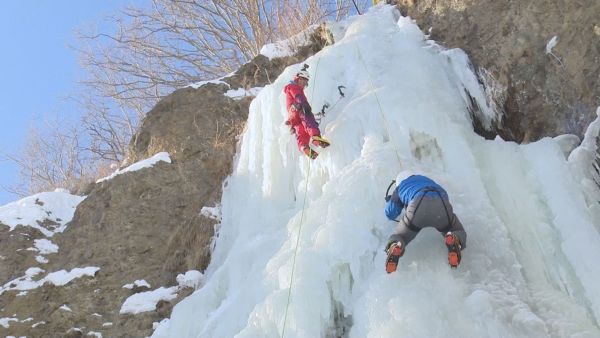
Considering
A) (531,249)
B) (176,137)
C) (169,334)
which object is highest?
(176,137)

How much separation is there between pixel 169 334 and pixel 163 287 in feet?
2.97

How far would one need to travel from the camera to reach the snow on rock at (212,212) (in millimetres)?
6703

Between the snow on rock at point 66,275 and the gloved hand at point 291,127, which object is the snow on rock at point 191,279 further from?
the gloved hand at point 291,127

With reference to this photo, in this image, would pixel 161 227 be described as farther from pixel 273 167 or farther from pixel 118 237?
pixel 273 167

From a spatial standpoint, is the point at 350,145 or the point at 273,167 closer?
the point at 350,145

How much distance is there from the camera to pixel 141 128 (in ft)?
28.4

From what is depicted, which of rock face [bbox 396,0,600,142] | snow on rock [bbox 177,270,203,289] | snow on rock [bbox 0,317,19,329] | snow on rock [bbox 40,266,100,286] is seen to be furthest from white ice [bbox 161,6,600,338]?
snow on rock [bbox 0,317,19,329]

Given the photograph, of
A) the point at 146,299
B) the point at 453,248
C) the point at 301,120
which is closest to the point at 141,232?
the point at 146,299

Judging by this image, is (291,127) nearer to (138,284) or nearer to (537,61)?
(138,284)

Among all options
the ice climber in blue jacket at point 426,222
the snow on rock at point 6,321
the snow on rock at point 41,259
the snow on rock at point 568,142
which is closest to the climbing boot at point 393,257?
the ice climber in blue jacket at point 426,222

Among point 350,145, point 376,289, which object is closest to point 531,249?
point 376,289

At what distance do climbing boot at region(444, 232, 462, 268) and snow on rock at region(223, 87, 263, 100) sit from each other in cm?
537

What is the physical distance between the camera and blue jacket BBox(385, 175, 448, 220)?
418 centimetres

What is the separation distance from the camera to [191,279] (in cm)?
611
